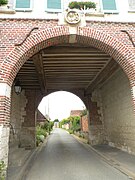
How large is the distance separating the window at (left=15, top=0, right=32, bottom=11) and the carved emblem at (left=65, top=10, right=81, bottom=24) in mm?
1419

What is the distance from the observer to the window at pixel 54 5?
6.27 meters

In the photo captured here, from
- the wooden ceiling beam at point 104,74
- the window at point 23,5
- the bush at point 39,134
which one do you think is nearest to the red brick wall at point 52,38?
the window at point 23,5

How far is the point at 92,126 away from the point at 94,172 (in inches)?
280

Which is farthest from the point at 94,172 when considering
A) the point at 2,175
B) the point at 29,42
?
the point at 29,42

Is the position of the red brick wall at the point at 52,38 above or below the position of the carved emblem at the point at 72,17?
below

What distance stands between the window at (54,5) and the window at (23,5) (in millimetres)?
643

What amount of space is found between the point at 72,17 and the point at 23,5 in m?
1.88

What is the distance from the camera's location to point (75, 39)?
5914 mm

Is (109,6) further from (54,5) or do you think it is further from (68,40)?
(68,40)

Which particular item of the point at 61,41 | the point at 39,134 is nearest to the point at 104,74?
the point at 61,41

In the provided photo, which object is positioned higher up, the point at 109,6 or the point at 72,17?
the point at 109,6

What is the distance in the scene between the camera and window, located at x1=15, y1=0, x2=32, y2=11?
6141mm

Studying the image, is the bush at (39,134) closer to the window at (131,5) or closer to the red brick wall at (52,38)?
the red brick wall at (52,38)

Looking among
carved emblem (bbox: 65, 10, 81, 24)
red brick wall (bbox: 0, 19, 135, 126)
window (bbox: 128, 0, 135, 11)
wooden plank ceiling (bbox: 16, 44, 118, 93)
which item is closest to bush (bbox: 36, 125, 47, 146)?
wooden plank ceiling (bbox: 16, 44, 118, 93)
